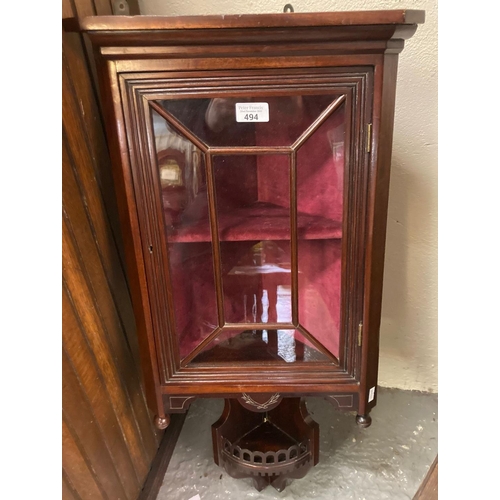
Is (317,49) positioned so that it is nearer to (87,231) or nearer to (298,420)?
(87,231)

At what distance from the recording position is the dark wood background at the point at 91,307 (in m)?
0.71

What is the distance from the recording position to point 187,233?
74 centimetres

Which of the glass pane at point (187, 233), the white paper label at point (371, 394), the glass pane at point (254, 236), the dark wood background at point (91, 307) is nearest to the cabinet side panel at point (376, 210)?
the white paper label at point (371, 394)

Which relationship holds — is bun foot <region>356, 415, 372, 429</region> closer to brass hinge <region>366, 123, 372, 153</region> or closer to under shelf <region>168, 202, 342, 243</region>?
under shelf <region>168, 202, 342, 243</region>

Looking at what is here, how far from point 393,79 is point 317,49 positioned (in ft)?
0.45

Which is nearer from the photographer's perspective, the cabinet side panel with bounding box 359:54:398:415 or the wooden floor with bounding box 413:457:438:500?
the cabinet side panel with bounding box 359:54:398:415

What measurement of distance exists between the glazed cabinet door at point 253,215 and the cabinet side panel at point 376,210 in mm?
16

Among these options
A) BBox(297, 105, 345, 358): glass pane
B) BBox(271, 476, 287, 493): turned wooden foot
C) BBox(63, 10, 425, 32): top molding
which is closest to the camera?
BBox(63, 10, 425, 32): top molding

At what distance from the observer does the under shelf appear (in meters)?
0.74

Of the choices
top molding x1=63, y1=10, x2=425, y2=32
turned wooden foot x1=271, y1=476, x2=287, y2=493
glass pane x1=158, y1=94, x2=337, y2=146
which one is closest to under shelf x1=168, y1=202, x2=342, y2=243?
glass pane x1=158, y1=94, x2=337, y2=146

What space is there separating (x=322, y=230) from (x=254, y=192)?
0.14m

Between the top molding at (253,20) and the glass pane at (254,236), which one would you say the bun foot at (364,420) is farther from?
the top molding at (253,20)
